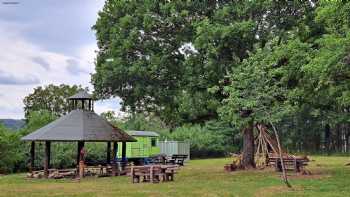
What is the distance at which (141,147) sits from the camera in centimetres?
4412

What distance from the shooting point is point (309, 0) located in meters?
28.8

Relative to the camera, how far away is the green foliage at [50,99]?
76.2 meters

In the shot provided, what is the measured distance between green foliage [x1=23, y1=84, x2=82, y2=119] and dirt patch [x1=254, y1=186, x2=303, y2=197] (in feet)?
192

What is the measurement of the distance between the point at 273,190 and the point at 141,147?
25.6 metres

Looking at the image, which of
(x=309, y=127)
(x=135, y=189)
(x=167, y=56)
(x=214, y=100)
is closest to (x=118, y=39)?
(x=167, y=56)

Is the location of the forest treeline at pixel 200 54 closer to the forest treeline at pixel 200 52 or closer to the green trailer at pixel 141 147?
the forest treeline at pixel 200 52

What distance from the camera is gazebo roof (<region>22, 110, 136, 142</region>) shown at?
2870cm

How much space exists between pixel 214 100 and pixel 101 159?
14259mm

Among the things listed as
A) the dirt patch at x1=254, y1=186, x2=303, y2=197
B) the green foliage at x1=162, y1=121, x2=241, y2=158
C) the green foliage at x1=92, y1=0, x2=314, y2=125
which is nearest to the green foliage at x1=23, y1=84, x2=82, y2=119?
the green foliage at x1=162, y1=121, x2=241, y2=158

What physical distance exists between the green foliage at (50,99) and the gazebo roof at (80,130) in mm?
45985

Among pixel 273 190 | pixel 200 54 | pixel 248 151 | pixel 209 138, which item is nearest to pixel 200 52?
pixel 200 54

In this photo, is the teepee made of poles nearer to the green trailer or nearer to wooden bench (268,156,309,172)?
wooden bench (268,156,309,172)

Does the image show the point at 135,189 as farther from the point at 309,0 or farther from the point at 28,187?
the point at 309,0

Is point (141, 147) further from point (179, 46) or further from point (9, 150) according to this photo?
point (179, 46)
